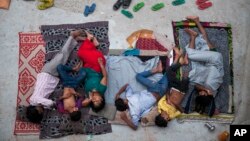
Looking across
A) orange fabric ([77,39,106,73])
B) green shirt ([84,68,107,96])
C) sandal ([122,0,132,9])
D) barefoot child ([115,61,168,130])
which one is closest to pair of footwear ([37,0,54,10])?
orange fabric ([77,39,106,73])

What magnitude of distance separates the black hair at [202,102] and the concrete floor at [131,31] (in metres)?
0.18

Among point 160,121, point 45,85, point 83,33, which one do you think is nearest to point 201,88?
point 160,121

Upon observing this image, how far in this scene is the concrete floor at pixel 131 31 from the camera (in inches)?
176

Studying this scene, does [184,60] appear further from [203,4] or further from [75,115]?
[75,115]

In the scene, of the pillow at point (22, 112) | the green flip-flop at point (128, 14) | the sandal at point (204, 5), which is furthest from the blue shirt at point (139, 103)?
the sandal at point (204, 5)

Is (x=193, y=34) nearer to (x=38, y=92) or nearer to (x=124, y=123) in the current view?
(x=124, y=123)

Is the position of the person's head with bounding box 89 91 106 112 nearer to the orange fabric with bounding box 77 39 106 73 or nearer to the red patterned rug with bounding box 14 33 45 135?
the orange fabric with bounding box 77 39 106 73

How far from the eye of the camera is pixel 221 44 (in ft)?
15.7

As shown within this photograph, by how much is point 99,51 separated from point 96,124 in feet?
2.98

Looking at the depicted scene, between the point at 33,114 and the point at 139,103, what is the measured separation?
49.2 inches

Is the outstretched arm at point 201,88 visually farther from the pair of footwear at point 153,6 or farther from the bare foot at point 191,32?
the pair of footwear at point 153,6

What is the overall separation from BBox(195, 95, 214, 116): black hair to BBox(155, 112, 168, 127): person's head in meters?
0.43

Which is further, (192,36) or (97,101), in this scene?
(192,36)

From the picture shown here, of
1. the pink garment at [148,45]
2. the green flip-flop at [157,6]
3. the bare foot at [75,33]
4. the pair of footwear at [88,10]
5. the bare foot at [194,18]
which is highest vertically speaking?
the green flip-flop at [157,6]
